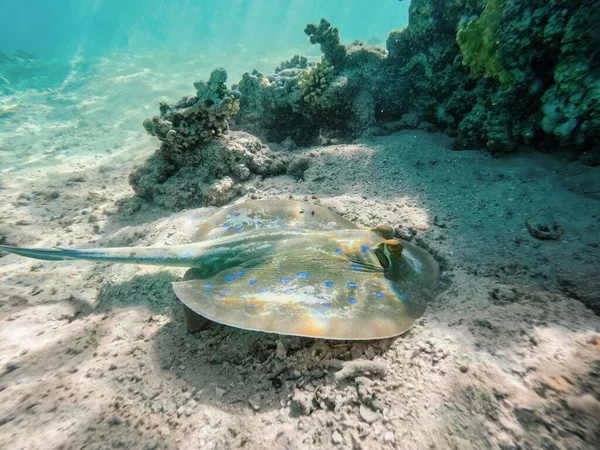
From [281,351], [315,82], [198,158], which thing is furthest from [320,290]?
[315,82]

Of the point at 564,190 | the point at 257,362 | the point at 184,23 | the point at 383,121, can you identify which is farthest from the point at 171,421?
the point at 184,23

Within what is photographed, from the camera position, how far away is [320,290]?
2.66 metres

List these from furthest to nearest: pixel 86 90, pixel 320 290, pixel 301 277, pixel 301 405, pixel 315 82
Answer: pixel 86 90 < pixel 315 82 < pixel 301 277 < pixel 320 290 < pixel 301 405

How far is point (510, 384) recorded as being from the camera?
1809mm

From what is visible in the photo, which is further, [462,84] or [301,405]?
[462,84]

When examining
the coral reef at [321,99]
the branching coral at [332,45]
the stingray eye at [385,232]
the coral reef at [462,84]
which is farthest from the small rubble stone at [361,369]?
the branching coral at [332,45]

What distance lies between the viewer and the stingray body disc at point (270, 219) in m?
3.94

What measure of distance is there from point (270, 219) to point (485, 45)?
5150 mm

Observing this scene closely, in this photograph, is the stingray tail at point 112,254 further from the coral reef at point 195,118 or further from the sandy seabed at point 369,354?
the coral reef at point 195,118

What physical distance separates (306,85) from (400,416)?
756 centimetres

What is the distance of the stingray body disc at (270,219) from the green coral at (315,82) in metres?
4.58

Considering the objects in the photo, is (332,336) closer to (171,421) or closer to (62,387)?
(171,421)

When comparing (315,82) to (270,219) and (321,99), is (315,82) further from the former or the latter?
(270,219)

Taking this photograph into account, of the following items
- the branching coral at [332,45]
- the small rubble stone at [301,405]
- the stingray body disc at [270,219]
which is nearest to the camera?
the small rubble stone at [301,405]
